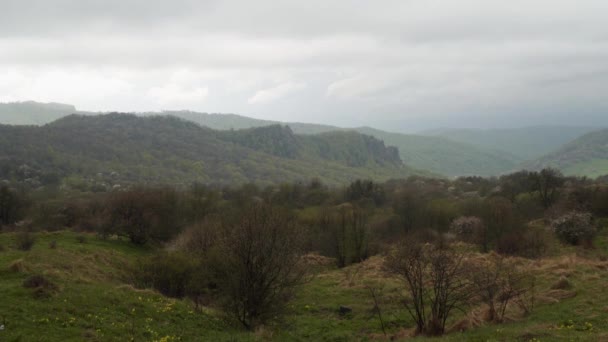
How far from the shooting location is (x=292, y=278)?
2605 cm

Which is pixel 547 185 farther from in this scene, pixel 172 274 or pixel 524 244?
pixel 172 274

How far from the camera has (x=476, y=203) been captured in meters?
66.6

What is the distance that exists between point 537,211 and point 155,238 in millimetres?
57237

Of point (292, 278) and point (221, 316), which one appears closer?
point (221, 316)

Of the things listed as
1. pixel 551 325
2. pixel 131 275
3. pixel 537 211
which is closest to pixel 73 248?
pixel 131 275

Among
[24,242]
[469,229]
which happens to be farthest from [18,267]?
[469,229]

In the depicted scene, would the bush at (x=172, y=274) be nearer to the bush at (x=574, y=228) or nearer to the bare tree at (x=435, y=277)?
the bare tree at (x=435, y=277)

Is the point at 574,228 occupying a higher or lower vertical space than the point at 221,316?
higher

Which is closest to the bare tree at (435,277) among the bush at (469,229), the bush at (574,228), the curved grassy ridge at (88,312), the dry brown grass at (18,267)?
the curved grassy ridge at (88,312)

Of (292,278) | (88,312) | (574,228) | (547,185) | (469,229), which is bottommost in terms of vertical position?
(469,229)

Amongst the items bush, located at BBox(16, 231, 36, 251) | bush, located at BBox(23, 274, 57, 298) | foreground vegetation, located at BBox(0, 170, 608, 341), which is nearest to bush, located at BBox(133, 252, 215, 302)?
foreground vegetation, located at BBox(0, 170, 608, 341)

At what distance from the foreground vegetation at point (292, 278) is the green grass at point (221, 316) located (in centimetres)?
10

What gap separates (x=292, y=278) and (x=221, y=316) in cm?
458

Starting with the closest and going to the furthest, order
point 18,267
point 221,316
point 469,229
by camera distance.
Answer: point 221,316
point 18,267
point 469,229
